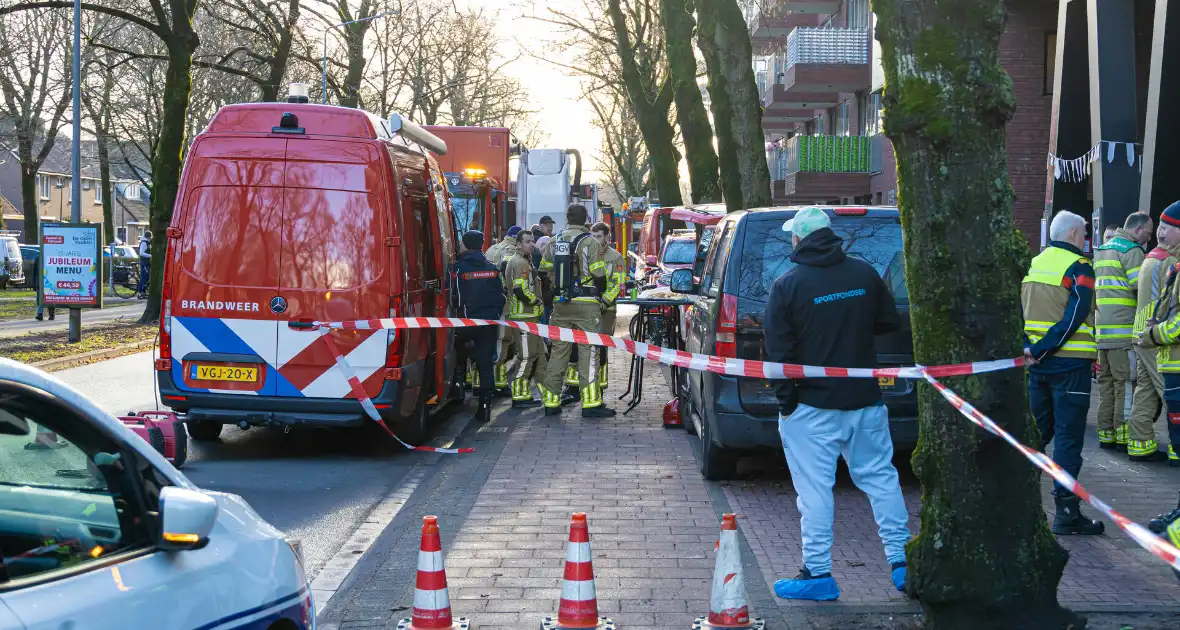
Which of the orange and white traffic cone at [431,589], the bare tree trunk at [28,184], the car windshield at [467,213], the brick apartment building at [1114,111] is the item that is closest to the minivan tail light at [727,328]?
the orange and white traffic cone at [431,589]

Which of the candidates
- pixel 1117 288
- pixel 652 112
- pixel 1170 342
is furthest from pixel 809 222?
pixel 652 112

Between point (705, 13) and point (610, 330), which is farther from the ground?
point (705, 13)

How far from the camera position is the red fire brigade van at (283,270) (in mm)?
9852

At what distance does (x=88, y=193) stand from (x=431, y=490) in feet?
321

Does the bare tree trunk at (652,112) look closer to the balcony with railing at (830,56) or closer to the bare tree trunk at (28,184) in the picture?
the balcony with railing at (830,56)

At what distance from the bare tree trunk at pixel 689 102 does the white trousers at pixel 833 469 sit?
61.1 feet

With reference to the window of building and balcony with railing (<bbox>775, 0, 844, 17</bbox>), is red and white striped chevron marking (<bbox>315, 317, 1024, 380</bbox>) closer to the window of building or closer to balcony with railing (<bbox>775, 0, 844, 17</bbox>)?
the window of building

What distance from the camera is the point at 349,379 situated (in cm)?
991

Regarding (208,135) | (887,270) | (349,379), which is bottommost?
(349,379)

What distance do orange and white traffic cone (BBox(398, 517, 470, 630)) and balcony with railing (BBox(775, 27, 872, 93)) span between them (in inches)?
1339

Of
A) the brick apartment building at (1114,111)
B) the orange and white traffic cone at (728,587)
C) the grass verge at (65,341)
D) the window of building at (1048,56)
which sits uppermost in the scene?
the window of building at (1048,56)

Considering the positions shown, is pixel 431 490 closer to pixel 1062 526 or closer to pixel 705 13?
pixel 1062 526

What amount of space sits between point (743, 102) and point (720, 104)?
3302mm

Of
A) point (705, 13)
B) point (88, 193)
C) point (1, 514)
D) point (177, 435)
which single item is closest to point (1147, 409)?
point (177, 435)
